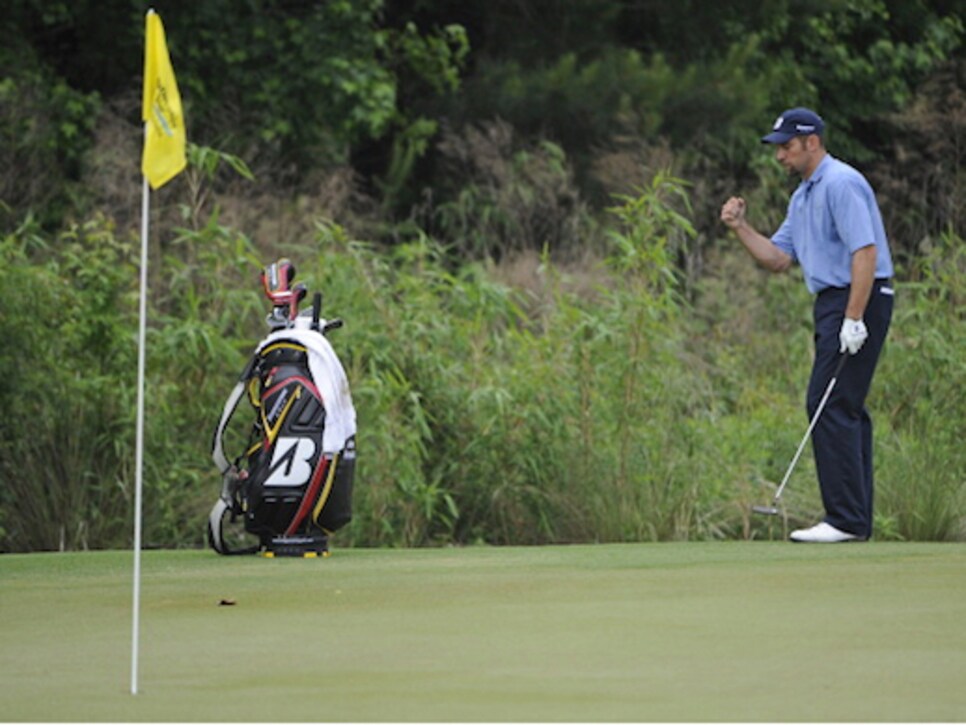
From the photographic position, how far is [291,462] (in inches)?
359

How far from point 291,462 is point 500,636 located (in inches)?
107

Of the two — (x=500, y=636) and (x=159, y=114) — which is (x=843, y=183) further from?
(x=159, y=114)

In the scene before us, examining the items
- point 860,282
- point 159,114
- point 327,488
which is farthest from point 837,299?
point 159,114

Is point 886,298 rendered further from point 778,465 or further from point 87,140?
point 87,140

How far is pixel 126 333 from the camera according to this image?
11.6 meters

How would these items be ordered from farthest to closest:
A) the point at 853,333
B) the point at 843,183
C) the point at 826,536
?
1. the point at 826,536
2. the point at 843,183
3. the point at 853,333

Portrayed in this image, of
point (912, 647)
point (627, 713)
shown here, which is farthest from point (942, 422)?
point (627, 713)

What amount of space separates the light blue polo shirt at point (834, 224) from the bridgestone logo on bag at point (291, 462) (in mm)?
2358

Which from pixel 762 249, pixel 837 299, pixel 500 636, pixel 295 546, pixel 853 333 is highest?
pixel 762 249

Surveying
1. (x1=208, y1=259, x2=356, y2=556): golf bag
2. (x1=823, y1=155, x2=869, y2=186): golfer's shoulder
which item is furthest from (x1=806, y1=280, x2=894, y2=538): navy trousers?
(x1=208, y1=259, x2=356, y2=556): golf bag

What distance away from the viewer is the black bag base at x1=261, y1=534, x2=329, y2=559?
927 cm

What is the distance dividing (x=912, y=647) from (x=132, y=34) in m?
18.4

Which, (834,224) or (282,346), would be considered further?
(834,224)

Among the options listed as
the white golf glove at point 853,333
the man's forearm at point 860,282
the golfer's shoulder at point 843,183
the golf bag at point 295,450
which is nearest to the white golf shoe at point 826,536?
the white golf glove at point 853,333
